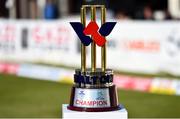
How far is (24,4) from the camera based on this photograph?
2609 centimetres

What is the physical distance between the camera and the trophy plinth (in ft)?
18.0

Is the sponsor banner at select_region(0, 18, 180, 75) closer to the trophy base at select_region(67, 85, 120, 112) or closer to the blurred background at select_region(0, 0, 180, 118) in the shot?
the blurred background at select_region(0, 0, 180, 118)

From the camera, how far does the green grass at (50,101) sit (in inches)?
422

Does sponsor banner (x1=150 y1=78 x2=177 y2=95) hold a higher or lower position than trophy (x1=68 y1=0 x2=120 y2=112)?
lower

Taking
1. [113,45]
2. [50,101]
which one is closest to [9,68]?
[113,45]

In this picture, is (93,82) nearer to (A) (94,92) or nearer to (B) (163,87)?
(A) (94,92)

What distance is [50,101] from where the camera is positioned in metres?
12.2

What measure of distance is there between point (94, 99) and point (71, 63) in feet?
41.9

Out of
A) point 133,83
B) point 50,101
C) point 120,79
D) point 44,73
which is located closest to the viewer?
point 50,101

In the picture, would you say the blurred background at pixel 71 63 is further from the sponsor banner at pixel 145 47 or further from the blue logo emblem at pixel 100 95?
the blue logo emblem at pixel 100 95

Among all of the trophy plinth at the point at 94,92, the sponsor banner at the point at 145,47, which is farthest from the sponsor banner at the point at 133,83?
the trophy plinth at the point at 94,92

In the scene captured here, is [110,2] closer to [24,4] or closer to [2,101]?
[24,4]

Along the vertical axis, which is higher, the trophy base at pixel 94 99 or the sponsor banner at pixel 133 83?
the trophy base at pixel 94 99

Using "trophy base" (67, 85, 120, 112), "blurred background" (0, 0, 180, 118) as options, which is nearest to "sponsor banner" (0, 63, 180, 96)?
"blurred background" (0, 0, 180, 118)
